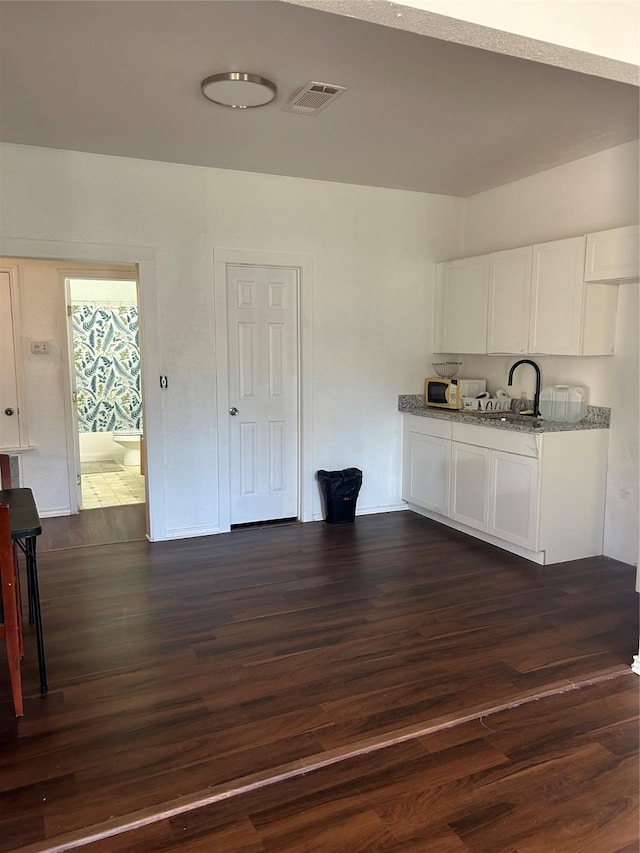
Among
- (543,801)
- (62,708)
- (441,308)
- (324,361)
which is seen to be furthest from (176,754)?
(441,308)

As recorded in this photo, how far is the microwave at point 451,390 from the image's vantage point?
503 cm

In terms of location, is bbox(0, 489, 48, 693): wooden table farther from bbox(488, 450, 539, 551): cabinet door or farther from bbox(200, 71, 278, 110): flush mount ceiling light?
bbox(488, 450, 539, 551): cabinet door

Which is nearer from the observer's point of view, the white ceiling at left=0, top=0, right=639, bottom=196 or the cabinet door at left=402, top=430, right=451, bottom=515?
the white ceiling at left=0, top=0, right=639, bottom=196

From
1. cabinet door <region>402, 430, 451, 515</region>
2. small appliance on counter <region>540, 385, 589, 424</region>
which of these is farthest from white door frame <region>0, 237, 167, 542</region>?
small appliance on counter <region>540, 385, 589, 424</region>

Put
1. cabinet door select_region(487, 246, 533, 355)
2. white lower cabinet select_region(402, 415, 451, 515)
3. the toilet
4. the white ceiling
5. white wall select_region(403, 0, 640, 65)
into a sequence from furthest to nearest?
the toilet, white lower cabinet select_region(402, 415, 451, 515), cabinet door select_region(487, 246, 533, 355), the white ceiling, white wall select_region(403, 0, 640, 65)

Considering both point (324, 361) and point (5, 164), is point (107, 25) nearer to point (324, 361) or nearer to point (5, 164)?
point (5, 164)

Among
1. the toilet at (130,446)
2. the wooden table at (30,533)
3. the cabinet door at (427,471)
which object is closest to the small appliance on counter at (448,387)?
the cabinet door at (427,471)

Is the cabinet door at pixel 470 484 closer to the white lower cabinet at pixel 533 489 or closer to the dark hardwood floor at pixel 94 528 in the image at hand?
the white lower cabinet at pixel 533 489

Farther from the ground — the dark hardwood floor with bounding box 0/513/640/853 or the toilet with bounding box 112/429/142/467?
the toilet with bounding box 112/429/142/467

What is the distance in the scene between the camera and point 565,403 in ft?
14.1

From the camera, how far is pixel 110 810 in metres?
1.92

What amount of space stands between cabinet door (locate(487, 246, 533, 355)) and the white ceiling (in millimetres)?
668

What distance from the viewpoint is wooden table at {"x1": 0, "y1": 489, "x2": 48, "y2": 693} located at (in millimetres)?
2357

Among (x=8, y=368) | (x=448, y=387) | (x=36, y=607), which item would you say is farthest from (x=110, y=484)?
(x=36, y=607)
